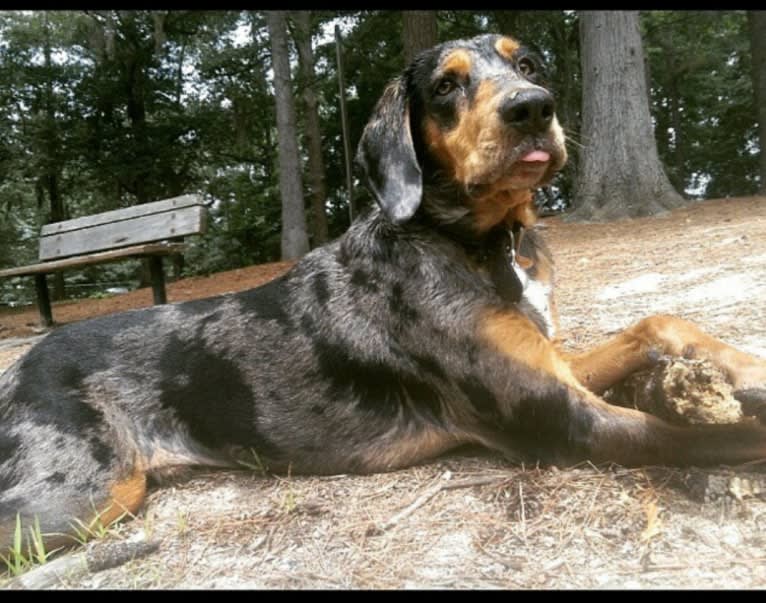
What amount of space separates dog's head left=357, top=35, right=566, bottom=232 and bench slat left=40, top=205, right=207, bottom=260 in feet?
19.8

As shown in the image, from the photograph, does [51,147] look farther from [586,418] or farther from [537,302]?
[586,418]

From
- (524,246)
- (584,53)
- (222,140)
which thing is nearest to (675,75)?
(584,53)

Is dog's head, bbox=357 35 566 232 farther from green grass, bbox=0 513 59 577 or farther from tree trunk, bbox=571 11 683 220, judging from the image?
tree trunk, bbox=571 11 683 220

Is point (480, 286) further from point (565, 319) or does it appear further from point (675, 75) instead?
point (675, 75)

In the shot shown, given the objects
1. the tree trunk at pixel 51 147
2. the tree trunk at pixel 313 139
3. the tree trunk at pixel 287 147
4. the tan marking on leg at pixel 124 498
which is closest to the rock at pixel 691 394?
the tan marking on leg at pixel 124 498

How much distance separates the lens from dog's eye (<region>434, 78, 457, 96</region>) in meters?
3.13

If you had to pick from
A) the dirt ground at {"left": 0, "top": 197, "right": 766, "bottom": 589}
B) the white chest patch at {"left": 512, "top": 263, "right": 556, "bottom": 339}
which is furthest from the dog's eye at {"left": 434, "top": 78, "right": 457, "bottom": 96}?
the dirt ground at {"left": 0, "top": 197, "right": 766, "bottom": 589}

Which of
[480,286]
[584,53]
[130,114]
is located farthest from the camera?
[130,114]

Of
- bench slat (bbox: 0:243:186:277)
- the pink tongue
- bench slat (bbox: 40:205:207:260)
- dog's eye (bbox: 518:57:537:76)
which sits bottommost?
bench slat (bbox: 0:243:186:277)

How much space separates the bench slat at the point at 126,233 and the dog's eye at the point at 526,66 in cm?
617

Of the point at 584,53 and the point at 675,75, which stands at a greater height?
the point at 675,75

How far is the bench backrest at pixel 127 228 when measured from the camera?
895 cm
